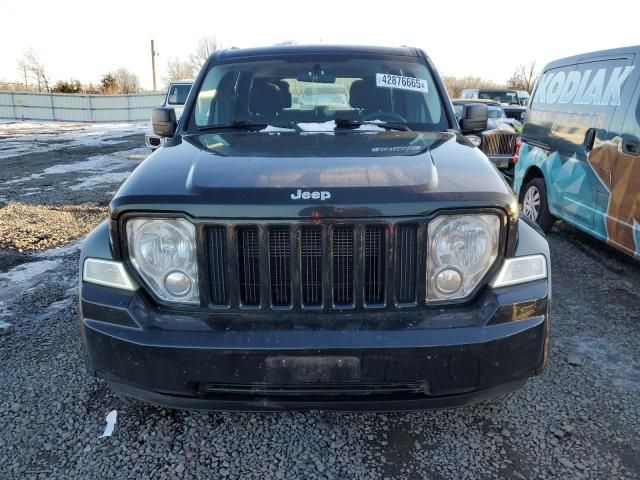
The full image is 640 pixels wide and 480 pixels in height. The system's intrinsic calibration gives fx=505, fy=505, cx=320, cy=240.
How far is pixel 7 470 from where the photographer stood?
7.41 feet

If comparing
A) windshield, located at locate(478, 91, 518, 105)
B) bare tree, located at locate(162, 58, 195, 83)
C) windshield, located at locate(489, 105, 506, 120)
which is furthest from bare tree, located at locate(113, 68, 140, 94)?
windshield, located at locate(489, 105, 506, 120)

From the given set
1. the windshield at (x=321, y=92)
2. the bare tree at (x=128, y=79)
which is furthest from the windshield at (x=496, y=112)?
the bare tree at (x=128, y=79)

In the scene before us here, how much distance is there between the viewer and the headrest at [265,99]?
3.39m

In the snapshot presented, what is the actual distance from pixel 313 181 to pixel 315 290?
449 millimetres

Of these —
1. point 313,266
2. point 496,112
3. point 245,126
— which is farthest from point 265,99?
point 496,112

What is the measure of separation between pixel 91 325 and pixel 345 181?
1208 millimetres

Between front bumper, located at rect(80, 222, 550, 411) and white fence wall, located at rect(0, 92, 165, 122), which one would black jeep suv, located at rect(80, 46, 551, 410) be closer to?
front bumper, located at rect(80, 222, 550, 411)

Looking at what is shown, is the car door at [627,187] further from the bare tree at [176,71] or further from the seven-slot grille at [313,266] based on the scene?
the bare tree at [176,71]

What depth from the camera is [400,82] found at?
3471mm

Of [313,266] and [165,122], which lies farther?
[165,122]

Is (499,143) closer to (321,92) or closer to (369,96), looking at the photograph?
(369,96)

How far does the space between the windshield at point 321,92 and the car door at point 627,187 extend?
6.40 feet

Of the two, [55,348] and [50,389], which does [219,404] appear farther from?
[55,348]

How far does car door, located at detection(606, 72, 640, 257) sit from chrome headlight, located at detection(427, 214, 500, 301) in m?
2.71
